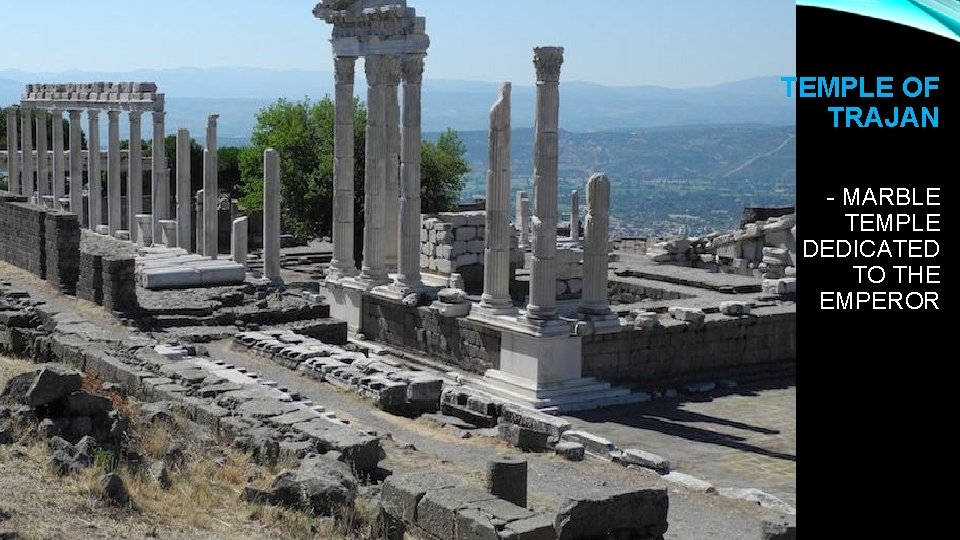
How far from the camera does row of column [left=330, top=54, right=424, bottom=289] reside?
2686 centimetres

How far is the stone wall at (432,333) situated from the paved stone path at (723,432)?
9.43 feet

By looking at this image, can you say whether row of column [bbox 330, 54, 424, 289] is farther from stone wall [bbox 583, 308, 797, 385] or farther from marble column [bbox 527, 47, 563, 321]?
stone wall [bbox 583, 308, 797, 385]

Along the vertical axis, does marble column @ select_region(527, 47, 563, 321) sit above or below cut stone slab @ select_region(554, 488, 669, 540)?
above

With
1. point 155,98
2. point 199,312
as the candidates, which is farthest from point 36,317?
point 155,98

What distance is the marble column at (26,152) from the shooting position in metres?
50.2

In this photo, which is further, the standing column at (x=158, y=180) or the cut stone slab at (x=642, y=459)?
the standing column at (x=158, y=180)

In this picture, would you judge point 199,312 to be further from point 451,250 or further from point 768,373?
point 768,373

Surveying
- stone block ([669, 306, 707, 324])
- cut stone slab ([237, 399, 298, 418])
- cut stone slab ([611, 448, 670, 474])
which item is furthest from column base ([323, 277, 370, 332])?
cut stone slab ([237, 399, 298, 418])

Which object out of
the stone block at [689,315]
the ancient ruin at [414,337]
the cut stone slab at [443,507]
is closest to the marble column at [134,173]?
the ancient ruin at [414,337]

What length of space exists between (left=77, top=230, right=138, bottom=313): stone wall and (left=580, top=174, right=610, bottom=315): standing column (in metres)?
10.0

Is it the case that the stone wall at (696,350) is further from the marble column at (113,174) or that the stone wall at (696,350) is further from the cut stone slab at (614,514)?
the marble column at (113,174)

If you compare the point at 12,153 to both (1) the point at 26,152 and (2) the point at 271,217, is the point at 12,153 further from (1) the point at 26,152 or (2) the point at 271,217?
(2) the point at 271,217
